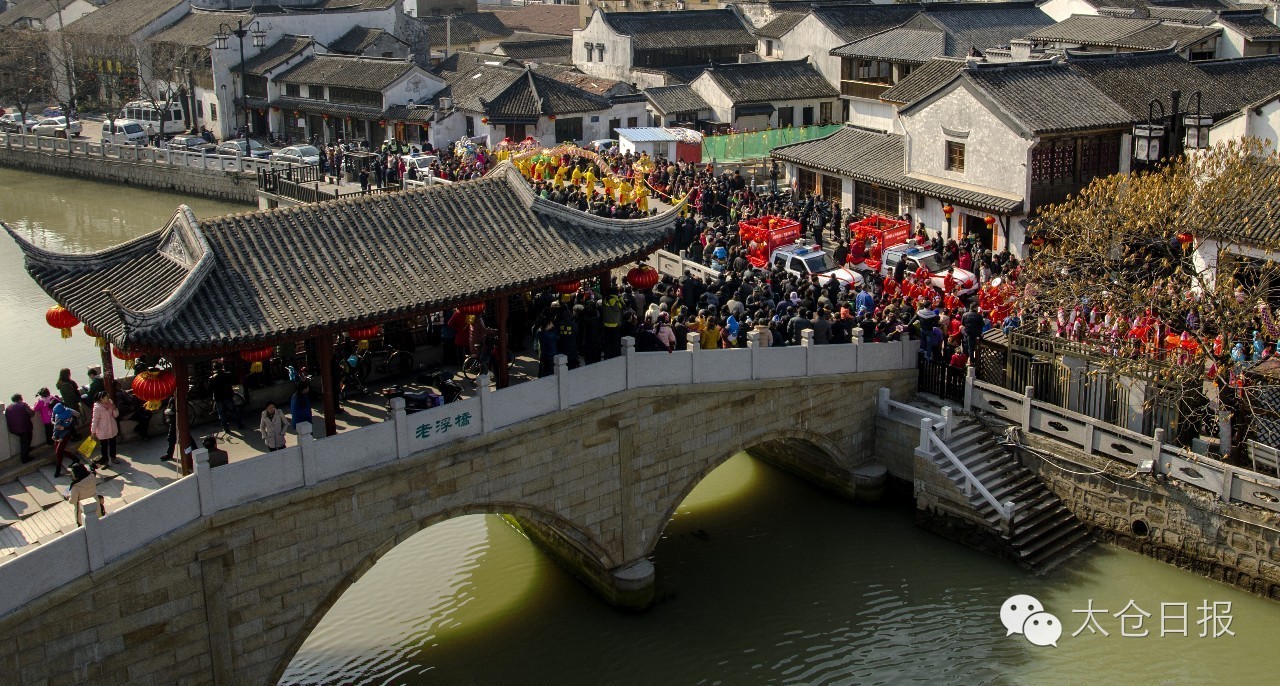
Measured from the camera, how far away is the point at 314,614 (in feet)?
61.8

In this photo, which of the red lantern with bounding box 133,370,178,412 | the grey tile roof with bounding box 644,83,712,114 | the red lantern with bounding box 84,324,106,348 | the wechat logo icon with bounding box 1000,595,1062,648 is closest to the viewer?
the red lantern with bounding box 84,324,106,348

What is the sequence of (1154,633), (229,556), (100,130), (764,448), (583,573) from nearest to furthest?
(229,556), (1154,633), (583,573), (764,448), (100,130)

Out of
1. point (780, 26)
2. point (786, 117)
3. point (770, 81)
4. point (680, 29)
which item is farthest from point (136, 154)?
point (780, 26)

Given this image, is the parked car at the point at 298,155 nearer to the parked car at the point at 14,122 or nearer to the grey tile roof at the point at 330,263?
the parked car at the point at 14,122

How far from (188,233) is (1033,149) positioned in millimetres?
23437

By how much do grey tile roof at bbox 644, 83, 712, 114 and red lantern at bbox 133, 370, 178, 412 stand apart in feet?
129

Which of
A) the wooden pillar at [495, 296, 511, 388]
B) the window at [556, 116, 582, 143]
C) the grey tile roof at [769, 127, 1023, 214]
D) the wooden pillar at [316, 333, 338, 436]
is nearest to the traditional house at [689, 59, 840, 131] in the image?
the window at [556, 116, 582, 143]

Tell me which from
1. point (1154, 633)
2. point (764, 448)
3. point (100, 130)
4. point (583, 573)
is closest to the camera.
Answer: point (1154, 633)

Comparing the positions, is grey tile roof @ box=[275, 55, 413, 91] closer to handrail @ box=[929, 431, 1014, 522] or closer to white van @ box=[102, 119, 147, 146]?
white van @ box=[102, 119, 147, 146]

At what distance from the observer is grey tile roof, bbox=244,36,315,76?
63281 millimetres

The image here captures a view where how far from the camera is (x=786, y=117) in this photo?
57906mm

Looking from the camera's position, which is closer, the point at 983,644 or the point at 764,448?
the point at 983,644

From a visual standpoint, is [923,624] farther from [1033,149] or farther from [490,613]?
[1033,149]

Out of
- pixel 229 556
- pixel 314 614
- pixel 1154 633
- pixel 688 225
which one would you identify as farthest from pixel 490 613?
pixel 688 225
